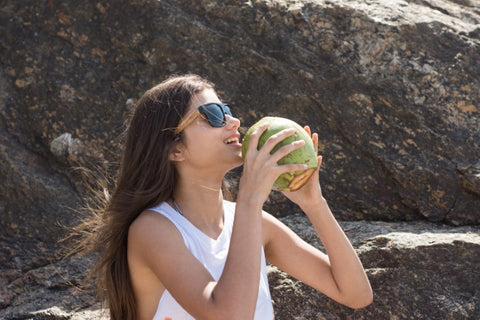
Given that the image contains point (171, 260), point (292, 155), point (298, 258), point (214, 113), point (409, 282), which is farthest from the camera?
point (409, 282)

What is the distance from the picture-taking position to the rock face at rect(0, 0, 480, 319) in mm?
4340

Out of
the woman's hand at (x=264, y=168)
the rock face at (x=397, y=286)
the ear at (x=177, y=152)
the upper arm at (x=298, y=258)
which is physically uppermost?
the woman's hand at (x=264, y=168)

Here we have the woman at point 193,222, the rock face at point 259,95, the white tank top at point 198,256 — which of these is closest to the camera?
the woman at point 193,222

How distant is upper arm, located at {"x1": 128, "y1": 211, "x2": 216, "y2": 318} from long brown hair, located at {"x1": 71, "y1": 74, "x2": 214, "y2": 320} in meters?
0.14

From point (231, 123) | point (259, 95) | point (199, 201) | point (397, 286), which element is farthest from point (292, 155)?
point (259, 95)

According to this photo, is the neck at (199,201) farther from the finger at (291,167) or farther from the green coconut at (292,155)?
the finger at (291,167)

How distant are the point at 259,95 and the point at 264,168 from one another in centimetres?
193

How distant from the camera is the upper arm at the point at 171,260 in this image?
103 inches

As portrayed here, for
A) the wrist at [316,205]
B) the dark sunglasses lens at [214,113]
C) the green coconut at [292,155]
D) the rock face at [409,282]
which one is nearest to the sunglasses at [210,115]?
the dark sunglasses lens at [214,113]

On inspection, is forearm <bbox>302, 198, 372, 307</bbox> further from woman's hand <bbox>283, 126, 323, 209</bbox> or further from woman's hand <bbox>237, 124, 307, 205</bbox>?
woman's hand <bbox>237, 124, 307, 205</bbox>

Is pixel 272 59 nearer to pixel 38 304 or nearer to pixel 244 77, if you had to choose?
pixel 244 77

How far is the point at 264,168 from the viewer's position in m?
2.75

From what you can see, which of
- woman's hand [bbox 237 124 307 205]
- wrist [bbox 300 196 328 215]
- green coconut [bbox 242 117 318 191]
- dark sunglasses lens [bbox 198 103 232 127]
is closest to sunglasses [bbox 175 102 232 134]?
dark sunglasses lens [bbox 198 103 232 127]

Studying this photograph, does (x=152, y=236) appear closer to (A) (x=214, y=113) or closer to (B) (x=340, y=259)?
(A) (x=214, y=113)
